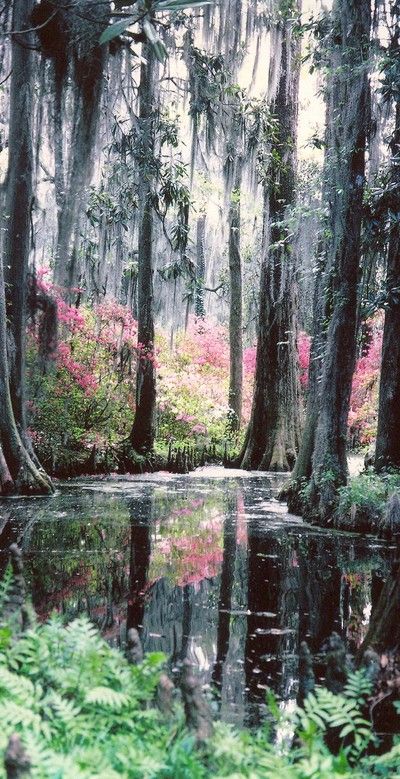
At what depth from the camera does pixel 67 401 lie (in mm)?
12914

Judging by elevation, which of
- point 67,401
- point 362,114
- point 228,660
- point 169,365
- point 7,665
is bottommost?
point 228,660

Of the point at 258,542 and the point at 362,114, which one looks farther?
the point at 362,114

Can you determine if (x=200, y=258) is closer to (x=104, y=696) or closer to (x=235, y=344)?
(x=235, y=344)

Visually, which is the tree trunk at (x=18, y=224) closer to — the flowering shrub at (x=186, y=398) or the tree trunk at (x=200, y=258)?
the flowering shrub at (x=186, y=398)

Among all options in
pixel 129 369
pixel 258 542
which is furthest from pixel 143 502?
pixel 129 369

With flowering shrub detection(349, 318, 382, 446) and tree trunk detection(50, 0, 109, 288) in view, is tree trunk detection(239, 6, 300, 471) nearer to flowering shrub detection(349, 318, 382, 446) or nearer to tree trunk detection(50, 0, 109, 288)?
flowering shrub detection(349, 318, 382, 446)

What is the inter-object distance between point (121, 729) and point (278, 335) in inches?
554

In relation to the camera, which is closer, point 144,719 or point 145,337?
point 144,719

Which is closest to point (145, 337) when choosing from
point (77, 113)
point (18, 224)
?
point (18, 224)

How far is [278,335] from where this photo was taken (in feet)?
52.5

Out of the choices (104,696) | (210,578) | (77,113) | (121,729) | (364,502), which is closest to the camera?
(104,696)

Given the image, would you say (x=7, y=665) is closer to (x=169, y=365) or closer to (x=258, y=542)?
(x=258, y=542)

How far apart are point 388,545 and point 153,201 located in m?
7.70

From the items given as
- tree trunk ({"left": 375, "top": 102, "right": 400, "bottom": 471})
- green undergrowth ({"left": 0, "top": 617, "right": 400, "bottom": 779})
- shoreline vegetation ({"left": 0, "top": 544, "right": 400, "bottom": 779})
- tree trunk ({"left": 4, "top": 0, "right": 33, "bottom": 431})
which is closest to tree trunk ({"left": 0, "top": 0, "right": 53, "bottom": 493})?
tree trunk ({"left": 4, "top": 0, "right": 33, "bottom": 431})
